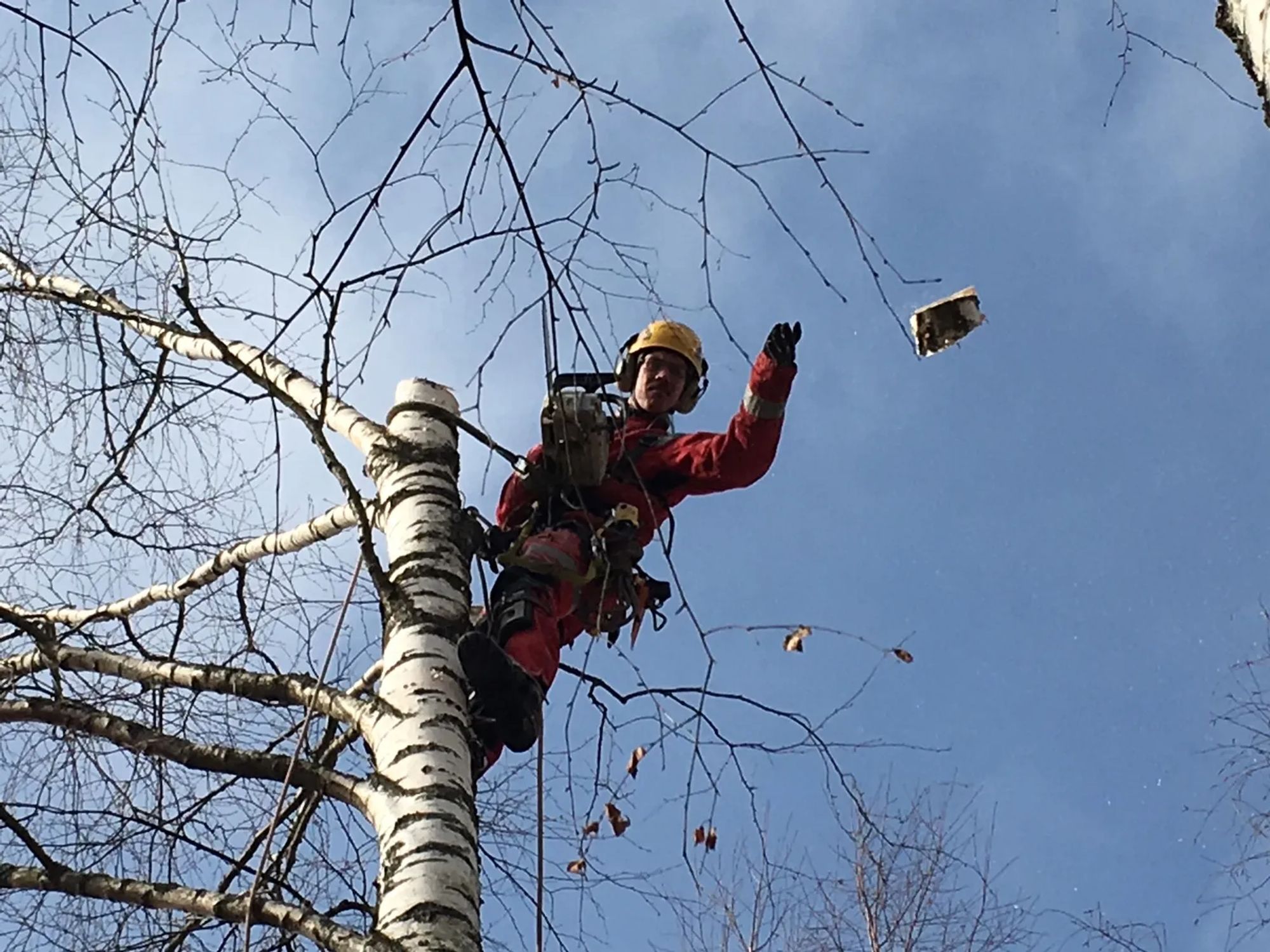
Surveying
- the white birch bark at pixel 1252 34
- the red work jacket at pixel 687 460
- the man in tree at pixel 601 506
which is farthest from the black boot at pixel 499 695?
the white birch bark at pixel 1252 34

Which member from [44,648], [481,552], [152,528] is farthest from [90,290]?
[481,552]

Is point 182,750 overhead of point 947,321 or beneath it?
beneath

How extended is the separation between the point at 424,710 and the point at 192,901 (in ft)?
1.90

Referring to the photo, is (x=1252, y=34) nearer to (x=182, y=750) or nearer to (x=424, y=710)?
(x=424, y=710)

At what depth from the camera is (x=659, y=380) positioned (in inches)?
185

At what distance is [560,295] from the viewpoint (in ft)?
8.11

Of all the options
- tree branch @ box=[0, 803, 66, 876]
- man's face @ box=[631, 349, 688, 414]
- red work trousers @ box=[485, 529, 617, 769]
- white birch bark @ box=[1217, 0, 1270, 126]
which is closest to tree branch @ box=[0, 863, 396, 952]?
tree branch @ box=[0, 803, 66, 876]

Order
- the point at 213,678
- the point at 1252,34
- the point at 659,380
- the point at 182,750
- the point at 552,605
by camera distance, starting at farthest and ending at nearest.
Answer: the point at 659,380
the point at 552,605
the point at 213,678
the point at 182,750
the point at 1252,34

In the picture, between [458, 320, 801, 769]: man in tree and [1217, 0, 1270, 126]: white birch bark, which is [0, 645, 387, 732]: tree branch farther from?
[1217, 0, 1270, 126]: white birch bark

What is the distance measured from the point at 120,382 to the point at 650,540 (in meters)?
1.60

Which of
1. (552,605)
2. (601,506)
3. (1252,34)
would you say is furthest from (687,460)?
(1252,34)

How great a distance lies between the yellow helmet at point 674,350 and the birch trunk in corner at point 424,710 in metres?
1.04

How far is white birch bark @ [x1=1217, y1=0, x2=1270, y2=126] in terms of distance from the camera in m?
1.55

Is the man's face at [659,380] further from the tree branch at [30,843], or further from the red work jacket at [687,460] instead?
the tree branch at [30,843]
